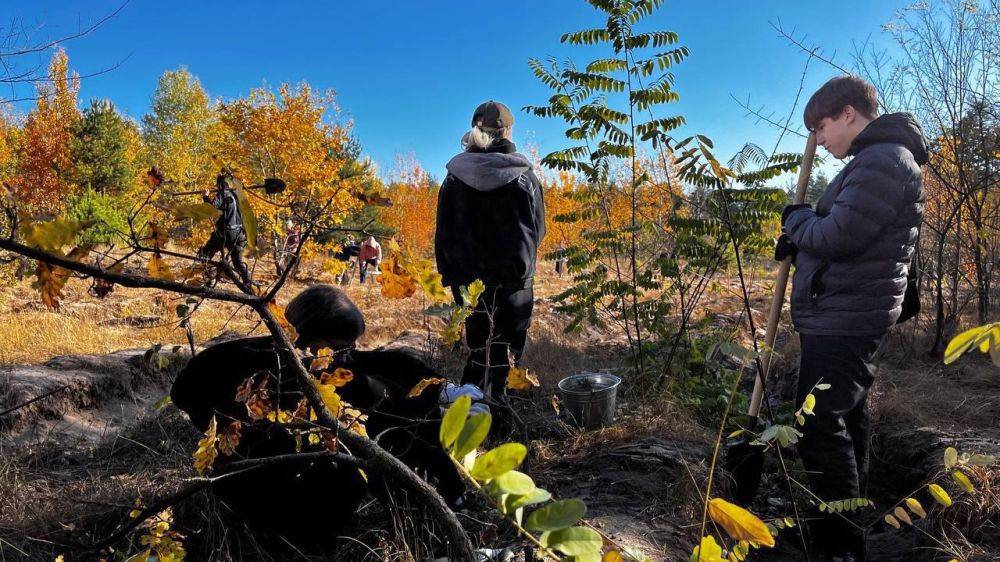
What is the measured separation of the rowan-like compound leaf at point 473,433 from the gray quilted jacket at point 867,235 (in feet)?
6.28

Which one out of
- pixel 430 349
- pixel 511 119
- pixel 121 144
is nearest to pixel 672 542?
pixel 511 119

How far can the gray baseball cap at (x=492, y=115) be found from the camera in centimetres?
313

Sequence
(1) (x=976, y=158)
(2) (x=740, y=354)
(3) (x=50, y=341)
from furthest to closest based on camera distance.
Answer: (3) (x=50, y=341)
(1) (x=976, y=158)
(2) (x=740, y=354)

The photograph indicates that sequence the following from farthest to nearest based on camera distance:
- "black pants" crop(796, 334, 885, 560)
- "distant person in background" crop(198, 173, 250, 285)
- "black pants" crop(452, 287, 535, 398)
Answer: "black pants" crop(452, 287, 535, 398) → "black pants" crop(796, 334, 885, 560) → "distant person in background" crop(198, 173, 250, 285)

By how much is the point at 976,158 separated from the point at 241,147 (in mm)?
14018

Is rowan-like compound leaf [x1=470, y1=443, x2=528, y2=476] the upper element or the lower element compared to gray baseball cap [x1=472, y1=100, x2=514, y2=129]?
lower

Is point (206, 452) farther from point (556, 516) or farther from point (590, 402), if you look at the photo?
point (590, 402)

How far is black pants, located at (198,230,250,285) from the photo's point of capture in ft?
2.80

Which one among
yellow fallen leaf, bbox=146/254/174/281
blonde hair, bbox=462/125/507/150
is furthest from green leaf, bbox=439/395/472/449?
blonde hair, bbox=462/125/507/150

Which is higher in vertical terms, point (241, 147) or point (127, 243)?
point (241, 147)

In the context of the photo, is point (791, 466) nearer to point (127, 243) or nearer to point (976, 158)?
point (127, 243)

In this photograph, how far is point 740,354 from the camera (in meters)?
1.36

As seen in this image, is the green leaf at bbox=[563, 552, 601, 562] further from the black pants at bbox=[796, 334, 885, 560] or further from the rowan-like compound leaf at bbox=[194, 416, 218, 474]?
the black pants at bbox=[796, 334, 885, 560]

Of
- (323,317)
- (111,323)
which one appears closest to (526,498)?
(323,317)
